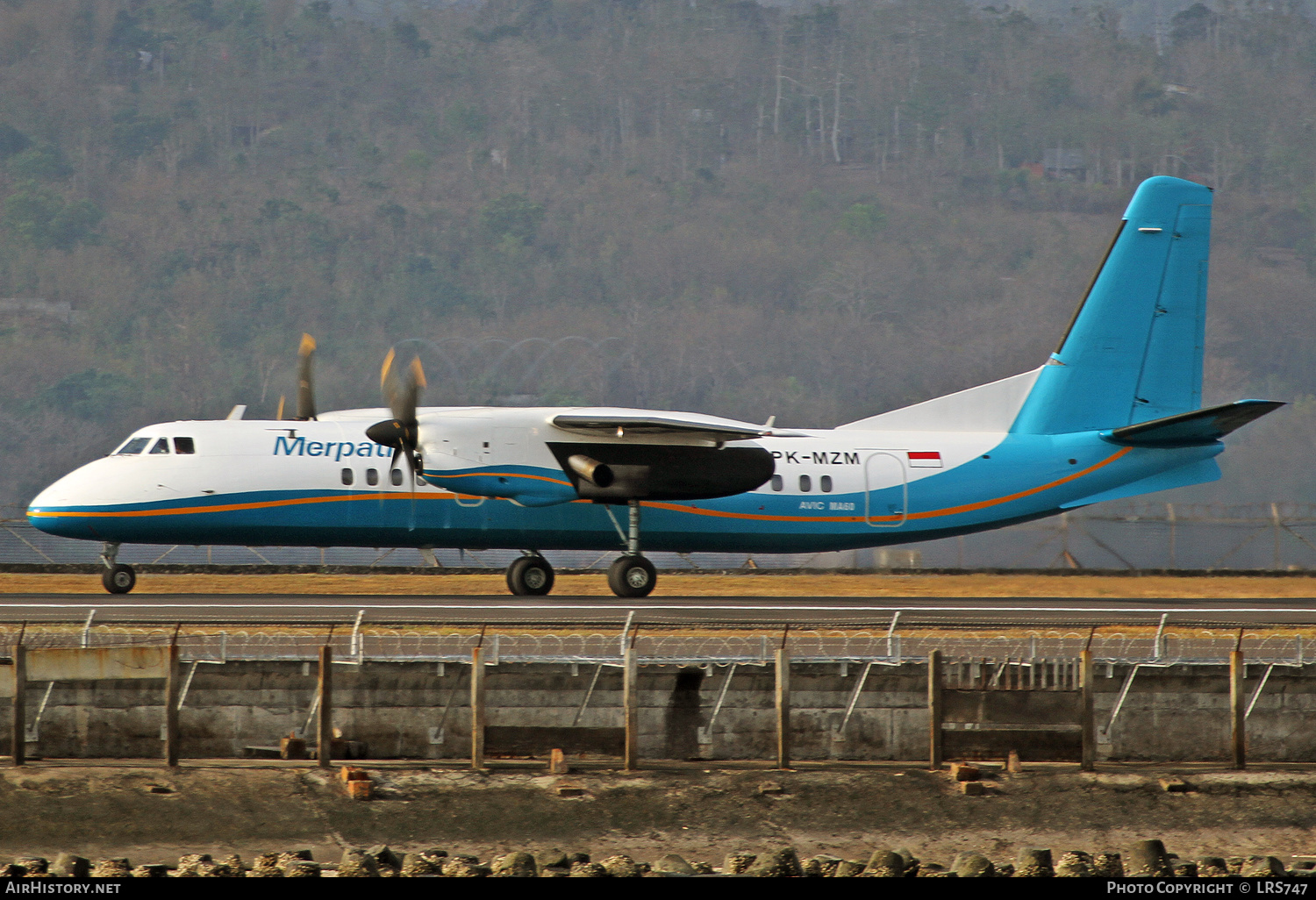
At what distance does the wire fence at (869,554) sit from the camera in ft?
135

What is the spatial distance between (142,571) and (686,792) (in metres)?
20.6

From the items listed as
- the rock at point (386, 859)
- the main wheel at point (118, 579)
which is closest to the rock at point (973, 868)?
the rock at point (386, 859)

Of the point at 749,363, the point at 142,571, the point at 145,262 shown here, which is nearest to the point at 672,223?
the point at 749,363

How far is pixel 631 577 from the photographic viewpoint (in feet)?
95.1

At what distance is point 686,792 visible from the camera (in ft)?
60.8

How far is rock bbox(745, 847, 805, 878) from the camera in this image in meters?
16.4

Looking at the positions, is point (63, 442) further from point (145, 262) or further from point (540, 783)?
point (540, 783)

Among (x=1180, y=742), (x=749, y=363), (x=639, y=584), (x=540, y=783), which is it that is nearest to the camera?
(x=540, y=783)

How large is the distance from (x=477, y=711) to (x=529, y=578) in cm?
Answer: 1087

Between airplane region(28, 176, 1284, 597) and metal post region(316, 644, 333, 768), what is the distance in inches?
366

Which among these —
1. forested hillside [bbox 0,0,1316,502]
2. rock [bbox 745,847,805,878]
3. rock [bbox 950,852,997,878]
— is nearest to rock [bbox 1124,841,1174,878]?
rock [bbox 950,852,997,878]

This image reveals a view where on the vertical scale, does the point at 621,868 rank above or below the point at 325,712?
below

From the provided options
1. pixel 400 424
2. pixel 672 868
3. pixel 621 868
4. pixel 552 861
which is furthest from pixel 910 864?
pixel 400 424

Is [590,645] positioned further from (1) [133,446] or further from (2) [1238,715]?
(1) [133,446]
